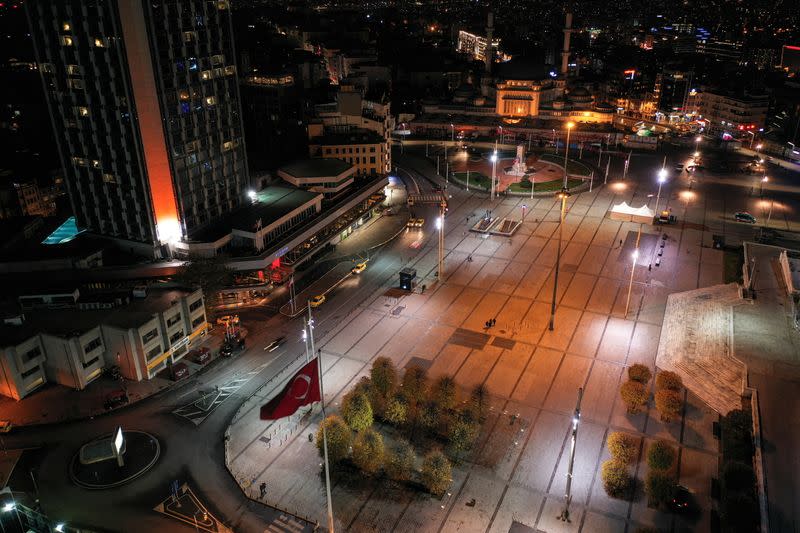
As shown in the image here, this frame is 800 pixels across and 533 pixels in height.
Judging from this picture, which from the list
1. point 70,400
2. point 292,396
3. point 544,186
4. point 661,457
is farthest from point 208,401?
point 544,186

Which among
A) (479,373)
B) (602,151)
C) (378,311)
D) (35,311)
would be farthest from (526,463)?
(602,151)

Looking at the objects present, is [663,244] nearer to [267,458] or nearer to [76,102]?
[267,458]

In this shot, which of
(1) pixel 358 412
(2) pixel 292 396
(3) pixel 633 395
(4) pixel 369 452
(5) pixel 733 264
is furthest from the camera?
(5) pixel 733 264

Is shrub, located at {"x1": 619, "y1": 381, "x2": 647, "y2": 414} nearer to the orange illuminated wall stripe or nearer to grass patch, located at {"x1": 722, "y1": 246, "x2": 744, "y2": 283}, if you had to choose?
grass patch, located at {"x1": 722, "y1": 246, "x2": 744, "y2": 283}

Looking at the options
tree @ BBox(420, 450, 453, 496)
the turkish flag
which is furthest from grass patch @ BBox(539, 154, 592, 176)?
the turkish flag

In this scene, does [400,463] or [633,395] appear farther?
[633,395]

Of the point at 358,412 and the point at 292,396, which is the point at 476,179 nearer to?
the point at 358,412
